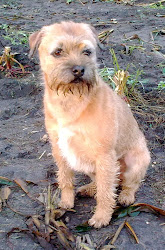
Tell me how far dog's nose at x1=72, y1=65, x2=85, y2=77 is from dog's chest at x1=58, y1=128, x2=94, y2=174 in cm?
62

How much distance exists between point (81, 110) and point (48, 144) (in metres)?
1.90

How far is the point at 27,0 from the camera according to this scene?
15.2 m

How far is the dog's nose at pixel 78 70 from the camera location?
2986 millimetres

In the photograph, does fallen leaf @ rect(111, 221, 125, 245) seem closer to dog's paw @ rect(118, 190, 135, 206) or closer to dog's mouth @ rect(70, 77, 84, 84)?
dog's paw @ rect(118, 190, 135, 206)

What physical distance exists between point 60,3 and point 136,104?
33.3ft

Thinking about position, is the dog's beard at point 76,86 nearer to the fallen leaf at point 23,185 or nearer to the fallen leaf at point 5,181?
the fallen leaf at point 23,185

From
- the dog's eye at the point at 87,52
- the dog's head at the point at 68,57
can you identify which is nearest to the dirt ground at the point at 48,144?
the dog's eye at the point at 87,52

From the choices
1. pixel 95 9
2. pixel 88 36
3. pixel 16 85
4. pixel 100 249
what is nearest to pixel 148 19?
pixel 95 9

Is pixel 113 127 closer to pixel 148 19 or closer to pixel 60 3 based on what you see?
pixel 148 19

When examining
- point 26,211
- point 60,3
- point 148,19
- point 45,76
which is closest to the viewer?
point 45,76

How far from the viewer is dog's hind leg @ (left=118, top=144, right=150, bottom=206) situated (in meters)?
3.80

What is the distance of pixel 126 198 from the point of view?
12.6ft

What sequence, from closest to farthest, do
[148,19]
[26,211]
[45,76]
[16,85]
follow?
[45,76] → [26,211] → [16,85] → [148,19]

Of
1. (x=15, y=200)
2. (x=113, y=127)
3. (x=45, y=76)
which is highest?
(x=45, y=76)
